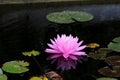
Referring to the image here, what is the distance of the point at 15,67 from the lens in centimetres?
221

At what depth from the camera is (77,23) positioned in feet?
10.4

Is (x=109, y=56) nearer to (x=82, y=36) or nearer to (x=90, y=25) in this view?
(x=82, y=36)

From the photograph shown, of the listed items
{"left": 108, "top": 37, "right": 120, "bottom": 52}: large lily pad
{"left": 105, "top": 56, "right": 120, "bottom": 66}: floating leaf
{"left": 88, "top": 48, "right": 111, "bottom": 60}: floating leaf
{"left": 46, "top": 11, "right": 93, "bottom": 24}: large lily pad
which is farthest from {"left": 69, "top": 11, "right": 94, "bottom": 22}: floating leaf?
{"left": 105, "top": 56, "right": 120, "bottom": 66}: floating leaf

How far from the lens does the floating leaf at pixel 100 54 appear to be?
235 cm

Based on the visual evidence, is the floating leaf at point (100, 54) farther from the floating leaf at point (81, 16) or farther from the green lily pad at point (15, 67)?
the floating leaf at point (81, 16)

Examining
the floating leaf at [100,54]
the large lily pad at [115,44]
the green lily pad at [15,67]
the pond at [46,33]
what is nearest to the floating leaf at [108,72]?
the pond at [46,33]

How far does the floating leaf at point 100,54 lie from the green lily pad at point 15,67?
18.0 inches

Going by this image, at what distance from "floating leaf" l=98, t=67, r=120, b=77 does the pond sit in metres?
0.01

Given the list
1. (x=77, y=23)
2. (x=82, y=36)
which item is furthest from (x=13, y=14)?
(x=82, y=36)

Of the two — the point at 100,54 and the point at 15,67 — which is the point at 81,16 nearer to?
the point at 100,54

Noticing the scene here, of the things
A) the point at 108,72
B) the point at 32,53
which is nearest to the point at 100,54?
the point at 108,72

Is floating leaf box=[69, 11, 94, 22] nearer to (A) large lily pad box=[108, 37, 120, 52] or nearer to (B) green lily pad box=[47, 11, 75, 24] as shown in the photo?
(B) green lily pad box=[47, 11, 75, 24]

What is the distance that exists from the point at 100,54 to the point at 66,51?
283mm

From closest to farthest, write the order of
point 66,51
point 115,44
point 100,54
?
point 66,51 < point 100,54 < point 115,44
